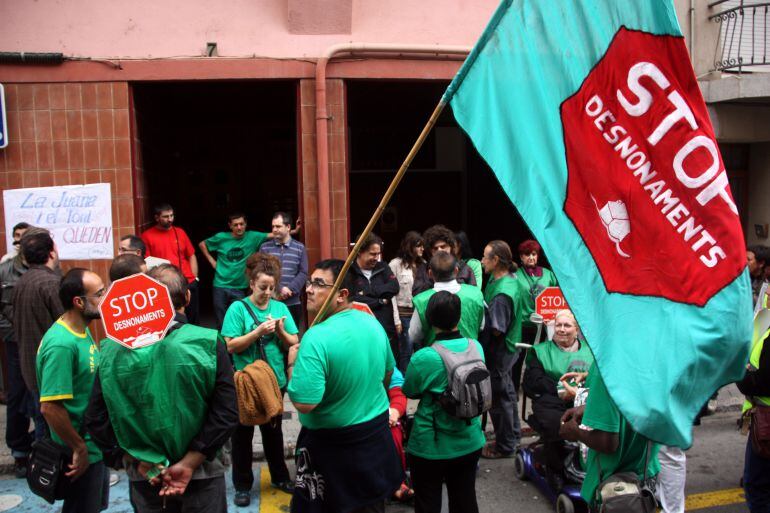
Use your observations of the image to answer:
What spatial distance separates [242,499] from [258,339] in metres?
1.24

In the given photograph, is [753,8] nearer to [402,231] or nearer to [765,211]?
[765,211]

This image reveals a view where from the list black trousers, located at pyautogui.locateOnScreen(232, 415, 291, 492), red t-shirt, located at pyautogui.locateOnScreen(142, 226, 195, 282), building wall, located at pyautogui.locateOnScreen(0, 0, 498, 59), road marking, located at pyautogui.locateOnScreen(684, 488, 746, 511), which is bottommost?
road marking, located at pyautogui.locateOnScreen(684, 488, 746, 511)

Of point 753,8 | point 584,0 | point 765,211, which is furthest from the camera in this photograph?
point 765,211

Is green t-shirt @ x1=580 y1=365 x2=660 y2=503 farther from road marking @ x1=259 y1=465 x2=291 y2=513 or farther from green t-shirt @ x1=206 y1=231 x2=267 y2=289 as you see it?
green t-shirt @ x1=206 y1=231 x2=267 y2=289

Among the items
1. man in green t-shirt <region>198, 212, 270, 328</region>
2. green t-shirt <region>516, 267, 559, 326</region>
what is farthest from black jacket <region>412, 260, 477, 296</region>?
man in green t-shirt <region>198, 212, 270, 328</region>

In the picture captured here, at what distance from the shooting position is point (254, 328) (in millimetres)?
4855

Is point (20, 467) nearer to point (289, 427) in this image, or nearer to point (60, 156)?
point (289, 427)

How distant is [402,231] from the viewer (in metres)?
13.2

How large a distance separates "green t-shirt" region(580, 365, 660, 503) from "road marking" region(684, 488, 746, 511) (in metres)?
2.21

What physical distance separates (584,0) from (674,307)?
1350 millimetres

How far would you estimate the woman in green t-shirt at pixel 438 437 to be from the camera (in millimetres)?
4004

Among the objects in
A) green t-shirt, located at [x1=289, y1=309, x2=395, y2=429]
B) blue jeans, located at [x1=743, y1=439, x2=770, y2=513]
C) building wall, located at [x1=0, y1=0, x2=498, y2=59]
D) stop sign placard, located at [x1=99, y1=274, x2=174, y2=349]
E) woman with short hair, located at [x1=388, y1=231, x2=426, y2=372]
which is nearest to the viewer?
stop sign placard, located at [x1=99, y1=274, x2=174, y2=349]

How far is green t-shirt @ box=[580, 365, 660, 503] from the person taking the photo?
3096 millimetres

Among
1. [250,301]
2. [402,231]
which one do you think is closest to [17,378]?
[250,301]
